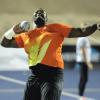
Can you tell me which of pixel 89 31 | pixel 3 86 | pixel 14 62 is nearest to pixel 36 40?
pixel 89 31

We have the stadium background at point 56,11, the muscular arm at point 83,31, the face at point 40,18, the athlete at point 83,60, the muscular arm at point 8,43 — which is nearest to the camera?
the muscular arm at point 83,31

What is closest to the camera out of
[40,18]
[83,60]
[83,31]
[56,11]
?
[83,31]

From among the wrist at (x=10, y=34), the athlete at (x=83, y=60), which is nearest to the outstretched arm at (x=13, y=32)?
the wrist at (x=10, y=34)

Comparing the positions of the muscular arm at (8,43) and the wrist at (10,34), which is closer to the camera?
the wrist at (10,34)

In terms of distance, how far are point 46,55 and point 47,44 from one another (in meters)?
0.14

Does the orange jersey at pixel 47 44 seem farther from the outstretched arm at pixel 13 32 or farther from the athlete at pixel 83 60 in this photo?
the athlete at pixel 83 60

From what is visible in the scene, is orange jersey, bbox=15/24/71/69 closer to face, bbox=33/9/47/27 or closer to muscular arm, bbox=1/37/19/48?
face, bbox=33/9/47/27

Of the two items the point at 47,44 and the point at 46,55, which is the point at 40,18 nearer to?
the point at 47,44

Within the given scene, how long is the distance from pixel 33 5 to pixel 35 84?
10537 millimetres

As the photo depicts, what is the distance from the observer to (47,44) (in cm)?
677

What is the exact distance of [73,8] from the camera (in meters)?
17.3

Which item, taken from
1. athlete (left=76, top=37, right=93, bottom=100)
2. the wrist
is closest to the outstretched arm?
the wrist

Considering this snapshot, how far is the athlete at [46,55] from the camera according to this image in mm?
6723

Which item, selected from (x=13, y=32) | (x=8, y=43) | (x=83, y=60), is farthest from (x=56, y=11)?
(x=13, y=32)
